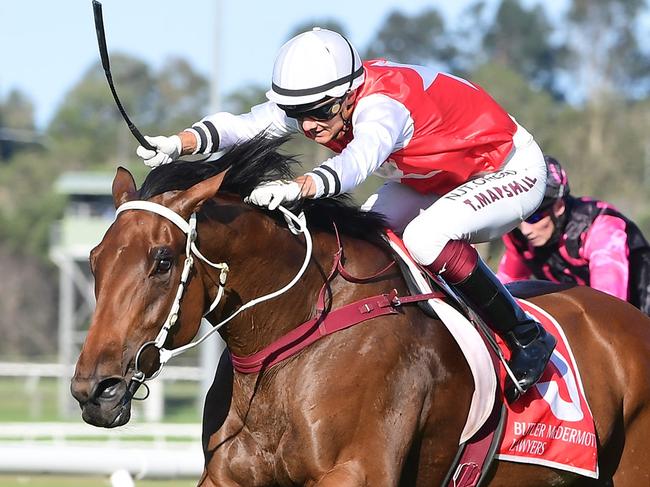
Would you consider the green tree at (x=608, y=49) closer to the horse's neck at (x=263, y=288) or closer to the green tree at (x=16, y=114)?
the green tree at (x=16, y=114)

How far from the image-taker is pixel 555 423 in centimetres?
518

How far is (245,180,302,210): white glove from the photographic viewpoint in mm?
4246

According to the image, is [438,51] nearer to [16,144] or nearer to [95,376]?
[16,144]

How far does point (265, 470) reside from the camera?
4.50 meters

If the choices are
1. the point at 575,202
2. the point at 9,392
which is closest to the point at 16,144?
the point at 9,392

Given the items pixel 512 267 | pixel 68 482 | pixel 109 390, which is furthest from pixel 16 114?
pixel 109 390

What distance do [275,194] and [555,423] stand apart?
1752mm

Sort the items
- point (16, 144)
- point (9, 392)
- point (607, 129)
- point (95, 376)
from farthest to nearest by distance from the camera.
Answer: point (16, 144)
point (607, 129)
point (9, 392)
point (95, 376)

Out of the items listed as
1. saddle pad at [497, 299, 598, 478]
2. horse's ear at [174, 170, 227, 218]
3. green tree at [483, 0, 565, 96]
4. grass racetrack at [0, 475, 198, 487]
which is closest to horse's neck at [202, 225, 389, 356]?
horse's ear at [174, 170, 227, 218]

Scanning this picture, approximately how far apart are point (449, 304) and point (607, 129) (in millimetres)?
33578

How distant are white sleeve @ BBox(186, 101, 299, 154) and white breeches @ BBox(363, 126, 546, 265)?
0.56 metres

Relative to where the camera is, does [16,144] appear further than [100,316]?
Yes

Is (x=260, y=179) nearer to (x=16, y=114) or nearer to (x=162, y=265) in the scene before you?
(x=162, y=265)

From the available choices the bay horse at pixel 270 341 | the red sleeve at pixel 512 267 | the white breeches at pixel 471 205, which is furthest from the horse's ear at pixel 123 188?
the red sleeve at pixel 512 267
